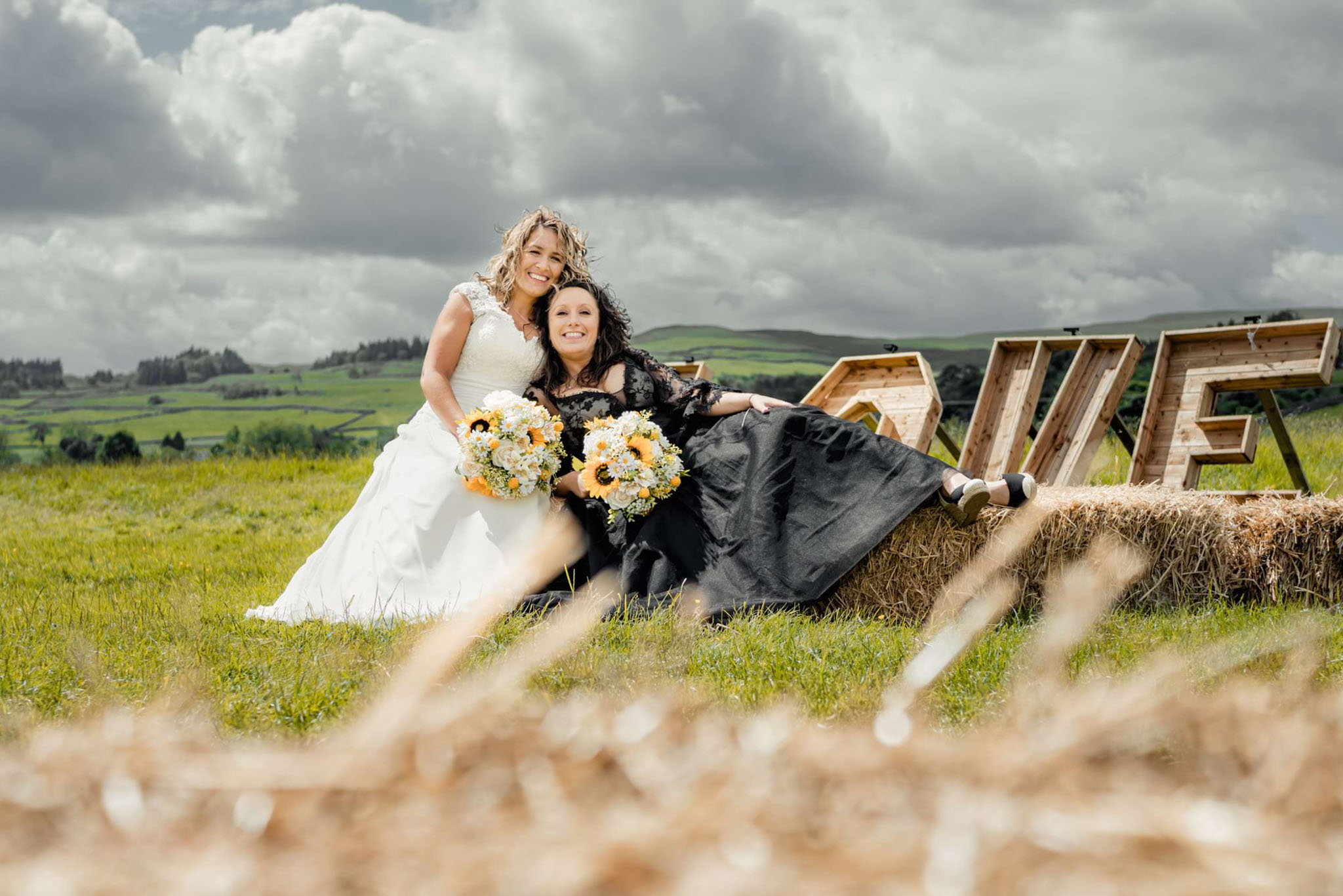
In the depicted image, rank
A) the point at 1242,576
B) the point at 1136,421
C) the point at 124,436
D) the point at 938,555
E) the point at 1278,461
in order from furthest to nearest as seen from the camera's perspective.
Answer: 1. the point at 124,436
2. the point at 1136,421
3. the point at 1278,461
4. the point at 1242,576
5. the point at 938,555

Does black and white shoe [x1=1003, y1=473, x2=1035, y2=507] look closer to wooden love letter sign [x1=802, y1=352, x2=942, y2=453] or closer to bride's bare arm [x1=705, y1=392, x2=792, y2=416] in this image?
bride's bare arm [x1=705, y1=392, x2=792, y2=416]

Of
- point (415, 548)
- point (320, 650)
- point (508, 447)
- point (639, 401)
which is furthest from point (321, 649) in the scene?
point (639, 401)

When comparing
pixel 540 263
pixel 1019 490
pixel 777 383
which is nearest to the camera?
pixel 1019 490

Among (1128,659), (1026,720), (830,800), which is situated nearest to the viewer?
(830,800)

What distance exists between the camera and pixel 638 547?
220 inches

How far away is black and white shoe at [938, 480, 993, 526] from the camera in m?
5.08

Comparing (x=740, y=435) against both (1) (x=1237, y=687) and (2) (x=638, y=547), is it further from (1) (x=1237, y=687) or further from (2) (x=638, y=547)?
(1) (x=1237, y=687)

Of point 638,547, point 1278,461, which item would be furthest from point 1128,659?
point 1278,461

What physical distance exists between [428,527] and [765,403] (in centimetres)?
216

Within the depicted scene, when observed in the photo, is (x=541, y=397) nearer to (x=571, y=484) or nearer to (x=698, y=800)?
(x=571, y=484)

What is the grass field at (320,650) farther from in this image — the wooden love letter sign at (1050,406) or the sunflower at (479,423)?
the wooden love letter sign at (1050,406)

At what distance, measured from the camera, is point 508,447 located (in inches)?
223

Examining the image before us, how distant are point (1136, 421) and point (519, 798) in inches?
506

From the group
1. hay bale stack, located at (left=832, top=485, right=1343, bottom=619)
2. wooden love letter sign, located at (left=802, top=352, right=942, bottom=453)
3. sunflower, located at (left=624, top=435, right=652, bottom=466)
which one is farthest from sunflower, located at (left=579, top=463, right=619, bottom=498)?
wooden love letter sign, located at (left=802, top=352, right=942, bottom=453)
